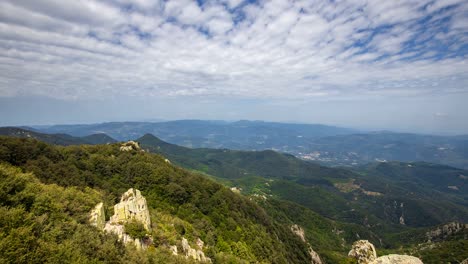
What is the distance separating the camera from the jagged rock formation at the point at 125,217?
2636cm

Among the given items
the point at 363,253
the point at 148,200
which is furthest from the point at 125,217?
the point at 363,253

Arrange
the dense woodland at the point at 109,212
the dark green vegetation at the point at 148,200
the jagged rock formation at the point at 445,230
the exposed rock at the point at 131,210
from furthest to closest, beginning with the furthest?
the jagged rock formation at the point at 445,230 → the exposed rock at the point at 131,210 → the dark green vegetation at the point at 148,200 → the dense woodland at the point at 109,212

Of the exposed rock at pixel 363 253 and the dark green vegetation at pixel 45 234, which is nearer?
the dark green vegetation at pixel 45 234

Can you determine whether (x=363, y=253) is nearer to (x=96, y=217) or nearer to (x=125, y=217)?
(x=125, y=217)

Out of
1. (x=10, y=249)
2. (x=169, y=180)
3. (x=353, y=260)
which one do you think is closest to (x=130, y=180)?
(x=169, y=180)

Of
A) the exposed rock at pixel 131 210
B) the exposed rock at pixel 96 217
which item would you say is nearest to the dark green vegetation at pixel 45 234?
the exposed rock at pixel 96 217

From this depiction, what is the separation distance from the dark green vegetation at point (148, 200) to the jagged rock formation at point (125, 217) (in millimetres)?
1342

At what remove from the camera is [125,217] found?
32500mm

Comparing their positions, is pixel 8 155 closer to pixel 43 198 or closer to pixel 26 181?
pixel 26 181

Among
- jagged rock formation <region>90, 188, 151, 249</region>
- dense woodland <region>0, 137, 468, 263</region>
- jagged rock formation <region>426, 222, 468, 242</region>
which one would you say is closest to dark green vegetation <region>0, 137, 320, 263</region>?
dense woodland <region>0, 137, 468, 263</region>

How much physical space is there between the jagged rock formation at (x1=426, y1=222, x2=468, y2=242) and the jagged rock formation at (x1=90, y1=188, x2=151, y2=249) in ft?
579

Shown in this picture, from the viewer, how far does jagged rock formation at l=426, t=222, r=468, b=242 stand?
134 m

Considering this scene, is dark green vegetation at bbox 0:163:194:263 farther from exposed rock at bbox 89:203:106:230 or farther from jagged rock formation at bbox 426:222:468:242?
jagged rock formation at bbox 426:222:468:242

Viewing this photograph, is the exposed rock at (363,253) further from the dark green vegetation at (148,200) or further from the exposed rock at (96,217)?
the exposed rock at (96,217)
